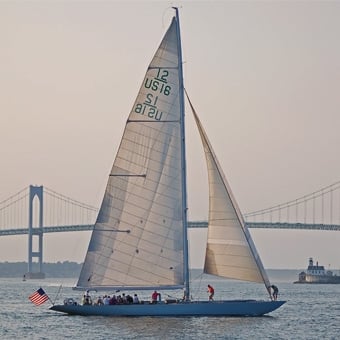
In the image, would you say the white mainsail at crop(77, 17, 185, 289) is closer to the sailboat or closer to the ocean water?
the sailboat

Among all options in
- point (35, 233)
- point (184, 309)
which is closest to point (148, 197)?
point (184, 309)

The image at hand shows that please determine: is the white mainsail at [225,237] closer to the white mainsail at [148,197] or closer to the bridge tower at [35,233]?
the white mainsail at [148,197]

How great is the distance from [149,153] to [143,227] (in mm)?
2212

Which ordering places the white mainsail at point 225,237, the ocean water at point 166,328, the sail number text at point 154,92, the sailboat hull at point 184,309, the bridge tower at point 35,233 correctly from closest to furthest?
1. the ocean water at point 166,328
2. the sailboat hull at point 184,309
3. the sail number text at point 154,92
4. the white mainsail at point 225,237
5. the bridge tower at point 35,233

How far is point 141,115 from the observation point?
37750mm

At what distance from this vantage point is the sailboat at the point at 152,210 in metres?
37.8

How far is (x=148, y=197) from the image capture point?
3797 cm

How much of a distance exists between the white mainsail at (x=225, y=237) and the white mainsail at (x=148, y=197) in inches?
46.5

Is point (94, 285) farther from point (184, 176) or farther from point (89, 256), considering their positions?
point (184, 176)

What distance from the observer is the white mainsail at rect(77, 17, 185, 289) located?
124 ft

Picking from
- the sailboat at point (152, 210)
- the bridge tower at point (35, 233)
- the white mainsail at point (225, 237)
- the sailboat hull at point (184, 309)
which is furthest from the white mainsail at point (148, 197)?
the bridge tower at point (35, 233)

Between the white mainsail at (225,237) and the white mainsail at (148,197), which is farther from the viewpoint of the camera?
the white mainsail at (225,237)

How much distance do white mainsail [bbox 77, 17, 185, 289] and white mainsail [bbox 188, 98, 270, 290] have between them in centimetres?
118

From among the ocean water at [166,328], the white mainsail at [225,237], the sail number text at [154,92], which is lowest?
the ocean water at [166,328]
